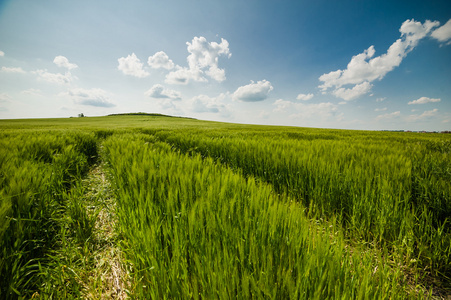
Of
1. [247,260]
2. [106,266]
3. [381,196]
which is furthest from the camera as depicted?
[381,196]

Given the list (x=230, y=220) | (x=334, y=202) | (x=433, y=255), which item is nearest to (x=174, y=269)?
(x=230, y=220)

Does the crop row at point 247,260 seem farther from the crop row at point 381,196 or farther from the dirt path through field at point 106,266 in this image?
the crop row at point 381,196

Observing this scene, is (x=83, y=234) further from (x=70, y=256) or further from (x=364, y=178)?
(x=364, y=178)

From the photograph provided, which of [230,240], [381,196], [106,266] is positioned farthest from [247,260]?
[381,196]

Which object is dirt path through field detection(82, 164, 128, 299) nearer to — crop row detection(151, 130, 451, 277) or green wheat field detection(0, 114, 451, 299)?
green wheat field detection(0, 114, 451, 299)

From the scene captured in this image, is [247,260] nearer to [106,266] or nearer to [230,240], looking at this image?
[230,240]

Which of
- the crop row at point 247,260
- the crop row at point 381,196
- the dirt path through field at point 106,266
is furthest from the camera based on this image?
the crop row at point 381,196

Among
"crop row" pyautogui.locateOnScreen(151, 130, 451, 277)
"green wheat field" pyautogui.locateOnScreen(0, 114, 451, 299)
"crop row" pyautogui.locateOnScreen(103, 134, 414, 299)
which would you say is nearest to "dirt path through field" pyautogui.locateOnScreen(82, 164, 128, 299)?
"green wheat field" pyautogui.locateOnScreen(0, 114, 451, 299)

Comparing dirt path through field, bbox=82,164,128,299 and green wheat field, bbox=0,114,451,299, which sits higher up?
green wheat field, bbox=0,114,451,299

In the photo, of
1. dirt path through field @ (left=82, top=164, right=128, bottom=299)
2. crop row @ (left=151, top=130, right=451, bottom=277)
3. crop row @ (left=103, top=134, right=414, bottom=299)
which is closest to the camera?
crop row @ (left=103, top=134, right=414, bottom=299)

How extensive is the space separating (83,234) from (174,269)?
4.73ft

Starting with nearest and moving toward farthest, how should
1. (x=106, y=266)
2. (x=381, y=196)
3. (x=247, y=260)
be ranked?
(x=247, y=260), (x=106, y=266), (x=381, y=196)

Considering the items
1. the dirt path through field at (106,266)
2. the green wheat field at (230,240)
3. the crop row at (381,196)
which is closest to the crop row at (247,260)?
the green wheat field at (230,240)

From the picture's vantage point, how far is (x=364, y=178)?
2.05 meters
